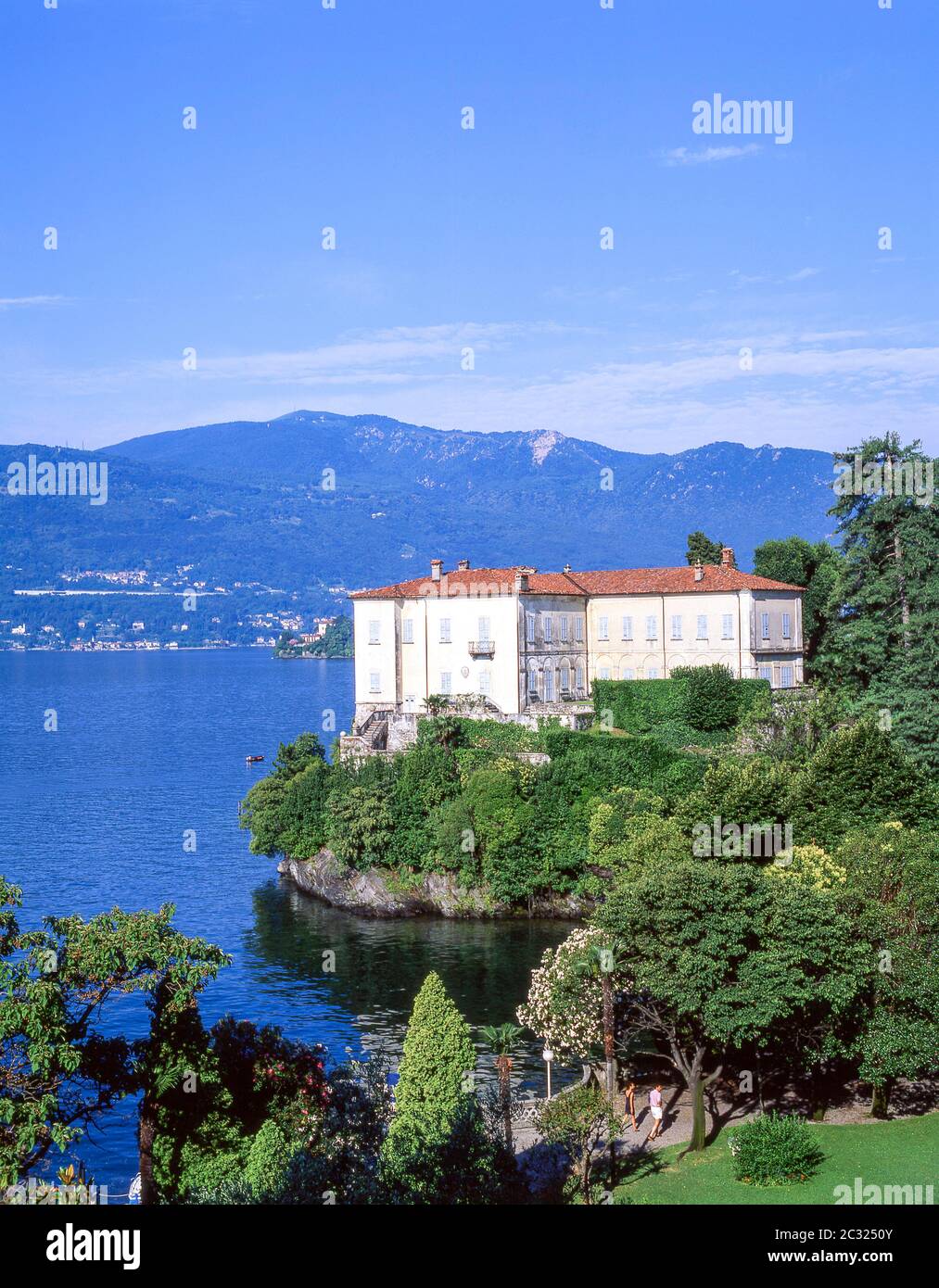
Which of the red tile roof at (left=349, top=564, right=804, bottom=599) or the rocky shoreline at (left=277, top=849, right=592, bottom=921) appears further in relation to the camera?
the red tile roof at (left=349, top=564, right=804, bottom=599)

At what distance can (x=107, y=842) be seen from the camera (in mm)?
79125

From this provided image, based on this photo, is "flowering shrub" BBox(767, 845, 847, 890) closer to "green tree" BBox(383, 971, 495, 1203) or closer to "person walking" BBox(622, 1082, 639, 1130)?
"person walking" BBox(622, 1082, 639, 1130)

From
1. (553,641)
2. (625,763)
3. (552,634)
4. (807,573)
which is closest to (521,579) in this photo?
(552,634)

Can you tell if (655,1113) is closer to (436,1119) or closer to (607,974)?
(607,974)

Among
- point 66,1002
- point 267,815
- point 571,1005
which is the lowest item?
point 571,1005

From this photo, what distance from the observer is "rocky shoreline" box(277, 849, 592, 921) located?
6028 centimetres

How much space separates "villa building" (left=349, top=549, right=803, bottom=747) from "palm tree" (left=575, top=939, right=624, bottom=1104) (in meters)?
35.7

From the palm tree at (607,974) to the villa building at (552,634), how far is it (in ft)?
117

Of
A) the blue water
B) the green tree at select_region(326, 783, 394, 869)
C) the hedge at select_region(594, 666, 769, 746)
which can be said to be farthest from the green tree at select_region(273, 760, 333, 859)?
the hedge at select_region(594, 666, 769, 746)

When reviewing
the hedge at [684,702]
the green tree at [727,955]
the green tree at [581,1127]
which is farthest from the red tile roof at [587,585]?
the green tree at [581,1127]

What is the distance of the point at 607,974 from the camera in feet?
105

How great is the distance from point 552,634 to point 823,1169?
45319 mm
